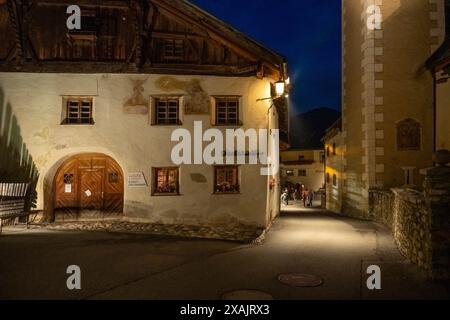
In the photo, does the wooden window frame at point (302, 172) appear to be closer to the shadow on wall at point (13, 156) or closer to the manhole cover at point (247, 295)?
the shadow on wall at point (13, 156)

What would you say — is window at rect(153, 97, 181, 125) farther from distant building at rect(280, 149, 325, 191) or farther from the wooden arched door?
distant building at rect(280, 149, 325, 191)

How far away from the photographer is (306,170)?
54.7 m

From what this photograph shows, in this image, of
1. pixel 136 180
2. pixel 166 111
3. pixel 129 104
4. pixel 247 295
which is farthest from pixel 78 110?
pixel 247 295

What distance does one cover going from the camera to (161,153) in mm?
13922

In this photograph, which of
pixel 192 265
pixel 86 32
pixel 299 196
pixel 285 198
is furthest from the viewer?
pixel 299 196

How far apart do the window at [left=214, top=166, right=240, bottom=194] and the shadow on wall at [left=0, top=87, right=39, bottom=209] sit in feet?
22.5

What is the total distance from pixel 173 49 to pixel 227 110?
3.30 metres

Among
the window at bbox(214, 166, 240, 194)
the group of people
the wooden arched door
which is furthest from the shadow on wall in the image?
the group of people

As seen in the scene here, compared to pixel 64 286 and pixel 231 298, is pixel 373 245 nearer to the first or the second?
pixel 231 298

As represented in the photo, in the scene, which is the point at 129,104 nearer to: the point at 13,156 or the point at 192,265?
the point at 13,156

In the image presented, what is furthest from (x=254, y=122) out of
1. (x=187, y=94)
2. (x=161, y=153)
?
(x=161, y=153)

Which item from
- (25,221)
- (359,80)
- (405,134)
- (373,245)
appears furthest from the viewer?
(359,80)

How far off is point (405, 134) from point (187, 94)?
34.6 feet

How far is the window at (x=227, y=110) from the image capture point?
14.3m
